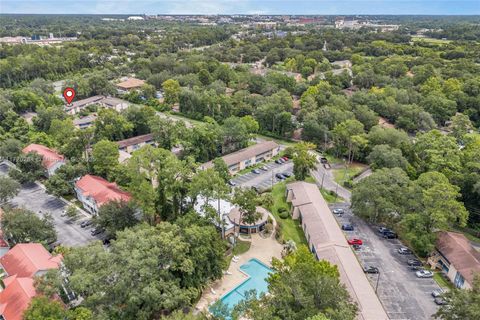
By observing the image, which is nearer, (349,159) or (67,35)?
(349,159)

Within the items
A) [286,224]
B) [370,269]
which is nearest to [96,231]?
[286,224]

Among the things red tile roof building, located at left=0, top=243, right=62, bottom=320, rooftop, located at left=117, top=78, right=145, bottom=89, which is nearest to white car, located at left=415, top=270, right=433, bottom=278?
red tile roof building, located at left=0, top=243, right=62, bottom=320

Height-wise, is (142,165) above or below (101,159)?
above

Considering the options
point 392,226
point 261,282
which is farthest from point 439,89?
point 261,282

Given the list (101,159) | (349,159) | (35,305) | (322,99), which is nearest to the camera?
(35,305)

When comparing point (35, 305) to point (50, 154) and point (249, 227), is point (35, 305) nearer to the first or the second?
point (249, 227)
